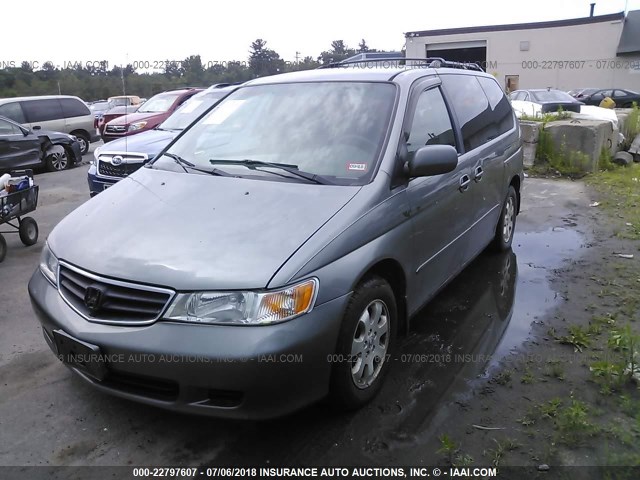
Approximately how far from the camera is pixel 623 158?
35.0 ft

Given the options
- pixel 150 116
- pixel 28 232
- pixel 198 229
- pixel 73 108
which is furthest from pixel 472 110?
pixel 73 108

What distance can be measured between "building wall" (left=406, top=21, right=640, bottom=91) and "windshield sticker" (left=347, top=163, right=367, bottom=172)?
127 ft

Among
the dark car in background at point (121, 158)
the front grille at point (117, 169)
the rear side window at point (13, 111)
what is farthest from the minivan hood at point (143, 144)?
the rear side window at point (13, 111)

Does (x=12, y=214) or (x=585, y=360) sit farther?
(x=12, y=214)

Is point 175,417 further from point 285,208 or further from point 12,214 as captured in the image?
point 12,214

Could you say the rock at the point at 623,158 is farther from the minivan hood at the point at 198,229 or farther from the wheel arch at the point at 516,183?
the minivan hood at the point at 198,229

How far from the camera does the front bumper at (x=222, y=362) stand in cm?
245

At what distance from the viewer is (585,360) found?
3.67 meters

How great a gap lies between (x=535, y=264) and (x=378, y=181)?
120 inches

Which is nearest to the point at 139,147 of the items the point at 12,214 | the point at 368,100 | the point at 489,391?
the point at 12,214

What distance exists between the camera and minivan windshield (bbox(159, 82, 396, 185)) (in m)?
3.39

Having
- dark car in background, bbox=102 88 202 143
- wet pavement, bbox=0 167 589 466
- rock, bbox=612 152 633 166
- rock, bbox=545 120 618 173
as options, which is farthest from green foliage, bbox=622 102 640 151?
dark car in background, bbox=102 88 202 143

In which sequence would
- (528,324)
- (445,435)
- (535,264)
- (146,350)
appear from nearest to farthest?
(146,350) → (445,435) → (528,324) → (535,264)

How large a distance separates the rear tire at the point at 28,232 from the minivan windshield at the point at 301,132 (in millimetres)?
3252
